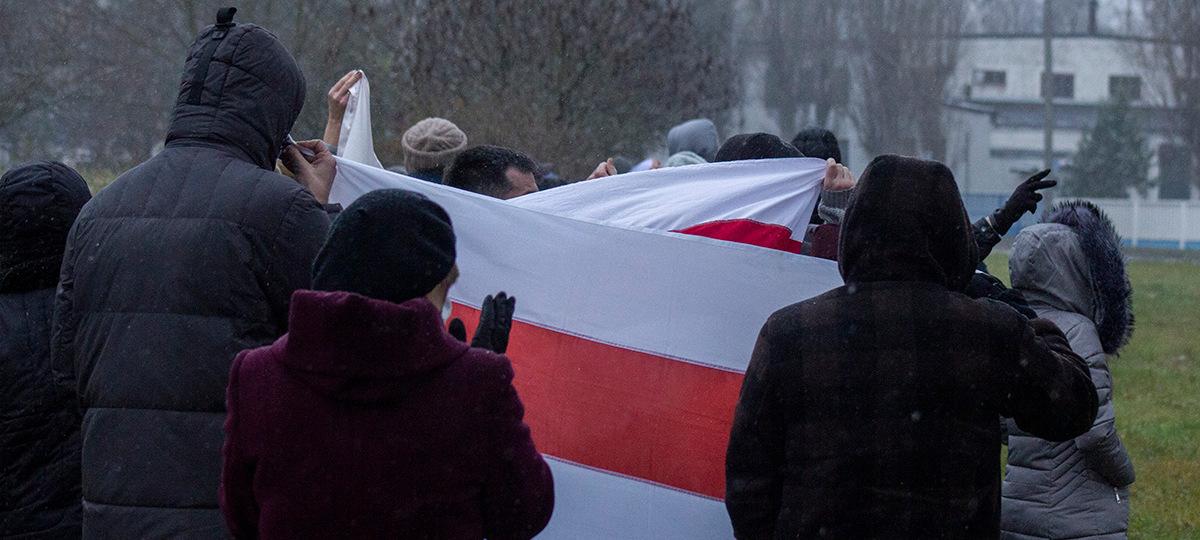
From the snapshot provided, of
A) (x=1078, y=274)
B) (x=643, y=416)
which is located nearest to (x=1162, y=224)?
(x=1078, y=274)

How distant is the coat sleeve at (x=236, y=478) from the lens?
2623 millimetres

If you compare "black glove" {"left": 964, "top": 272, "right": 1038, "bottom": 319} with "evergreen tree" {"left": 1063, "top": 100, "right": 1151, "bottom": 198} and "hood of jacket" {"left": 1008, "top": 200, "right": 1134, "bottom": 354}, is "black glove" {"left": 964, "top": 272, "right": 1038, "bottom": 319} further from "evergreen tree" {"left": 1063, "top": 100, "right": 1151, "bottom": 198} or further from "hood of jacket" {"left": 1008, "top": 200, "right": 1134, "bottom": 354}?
"evergreen tree" {"left": 1063, "top": 100, "right": 1151, "bottom": 198}

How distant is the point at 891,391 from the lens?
116 inches

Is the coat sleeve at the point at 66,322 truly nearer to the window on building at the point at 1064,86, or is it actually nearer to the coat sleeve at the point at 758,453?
the coat sleeve at the point at 758,453

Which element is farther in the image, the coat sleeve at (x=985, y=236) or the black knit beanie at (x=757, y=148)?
the black knit beanie at (x=757, y=148)

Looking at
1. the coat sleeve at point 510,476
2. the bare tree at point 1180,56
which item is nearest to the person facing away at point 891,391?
the coat sleeve at point 510,476

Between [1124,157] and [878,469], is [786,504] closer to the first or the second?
[878,469]

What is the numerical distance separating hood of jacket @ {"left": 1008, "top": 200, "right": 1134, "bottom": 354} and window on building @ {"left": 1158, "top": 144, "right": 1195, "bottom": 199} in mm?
61334

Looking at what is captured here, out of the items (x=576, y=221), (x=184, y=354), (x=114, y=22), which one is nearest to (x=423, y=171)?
(x=576, y=221)

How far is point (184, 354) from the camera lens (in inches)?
120

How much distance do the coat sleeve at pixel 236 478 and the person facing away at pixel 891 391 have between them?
103 cm

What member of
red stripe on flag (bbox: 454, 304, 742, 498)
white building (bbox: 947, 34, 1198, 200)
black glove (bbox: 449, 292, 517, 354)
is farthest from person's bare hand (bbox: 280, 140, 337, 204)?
white building (bbox: 947, 34, 1198, 200)

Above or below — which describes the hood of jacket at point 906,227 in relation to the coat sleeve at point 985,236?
above

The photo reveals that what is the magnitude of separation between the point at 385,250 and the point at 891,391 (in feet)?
3.68
